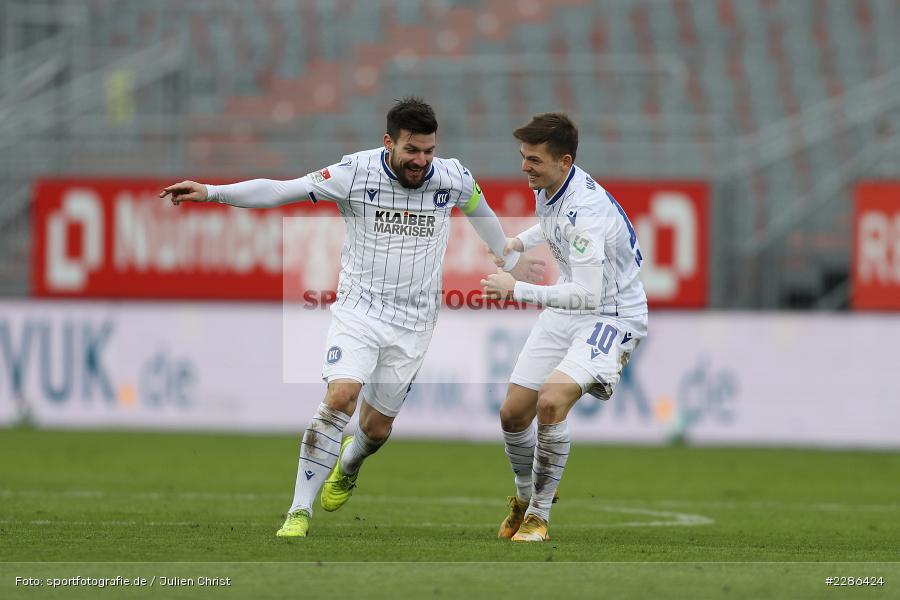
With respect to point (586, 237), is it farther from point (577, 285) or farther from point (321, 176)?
point (321, 176)

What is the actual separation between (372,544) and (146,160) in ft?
45.4

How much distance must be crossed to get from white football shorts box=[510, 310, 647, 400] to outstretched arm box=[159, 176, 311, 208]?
1658mm

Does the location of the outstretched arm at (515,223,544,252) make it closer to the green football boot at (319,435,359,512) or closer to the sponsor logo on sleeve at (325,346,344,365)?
the sponsor logo on sleeve at (325,346,344,365)

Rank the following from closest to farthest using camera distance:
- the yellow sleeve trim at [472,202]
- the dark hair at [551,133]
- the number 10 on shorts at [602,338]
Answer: the dark hair at [551,133] → the number 10 on shorts at [602,338] → the yellow sleeve trim at [472,202]

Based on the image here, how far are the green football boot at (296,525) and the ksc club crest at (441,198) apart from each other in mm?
1973

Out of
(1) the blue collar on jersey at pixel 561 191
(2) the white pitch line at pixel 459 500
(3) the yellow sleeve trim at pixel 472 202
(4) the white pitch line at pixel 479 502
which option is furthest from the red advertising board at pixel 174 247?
(1) the blue collar on jersey at pixel 561 191

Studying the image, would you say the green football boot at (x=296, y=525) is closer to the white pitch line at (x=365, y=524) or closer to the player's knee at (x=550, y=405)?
the white pitch line at (x=365, y=524)

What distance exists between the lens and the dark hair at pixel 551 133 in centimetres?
817

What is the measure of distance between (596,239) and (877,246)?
10752 mm

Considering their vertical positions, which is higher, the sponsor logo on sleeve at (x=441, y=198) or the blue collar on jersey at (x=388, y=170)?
the blue collar on jersey at (x=388, y=170)

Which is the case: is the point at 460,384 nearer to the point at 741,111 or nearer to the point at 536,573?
the point at 741,111

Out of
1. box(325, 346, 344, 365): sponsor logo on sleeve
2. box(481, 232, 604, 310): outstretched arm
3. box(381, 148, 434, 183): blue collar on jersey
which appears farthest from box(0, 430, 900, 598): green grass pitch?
box(381, 148, 434, 183): blue collar on jersey

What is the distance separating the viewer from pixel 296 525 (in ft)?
26.0

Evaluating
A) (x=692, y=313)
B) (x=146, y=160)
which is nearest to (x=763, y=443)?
(x=692, y=313)
